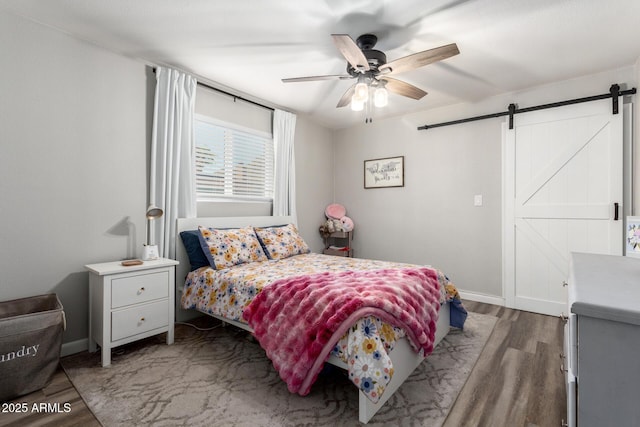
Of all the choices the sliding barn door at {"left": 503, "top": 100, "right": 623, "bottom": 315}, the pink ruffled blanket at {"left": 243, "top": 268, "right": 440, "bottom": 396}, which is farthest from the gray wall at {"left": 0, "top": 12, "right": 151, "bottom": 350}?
the sliding barn door at {"left": 503, "top": 100, "right": 623, "bottom": 315}

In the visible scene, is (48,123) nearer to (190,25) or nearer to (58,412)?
(190,25)

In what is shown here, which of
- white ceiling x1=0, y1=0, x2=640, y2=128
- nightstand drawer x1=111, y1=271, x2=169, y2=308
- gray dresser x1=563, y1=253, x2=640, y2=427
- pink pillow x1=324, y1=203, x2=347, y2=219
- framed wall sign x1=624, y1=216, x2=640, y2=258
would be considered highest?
white ceiling x1=0, y1=0, x2=640, y2=128

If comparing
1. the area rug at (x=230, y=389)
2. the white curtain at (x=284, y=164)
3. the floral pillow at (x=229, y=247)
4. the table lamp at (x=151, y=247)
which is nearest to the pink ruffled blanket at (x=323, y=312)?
the area rug at (x=230, y=389)

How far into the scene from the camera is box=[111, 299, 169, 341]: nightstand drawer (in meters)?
2.19

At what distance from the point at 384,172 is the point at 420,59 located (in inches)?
93.5

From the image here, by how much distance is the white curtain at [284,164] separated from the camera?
3928 millimetres

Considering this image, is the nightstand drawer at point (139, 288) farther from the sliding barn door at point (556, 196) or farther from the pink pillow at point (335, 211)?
the sliding barn door at point (556, 196)

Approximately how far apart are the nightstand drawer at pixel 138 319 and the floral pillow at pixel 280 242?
111cm

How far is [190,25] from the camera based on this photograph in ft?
7.25

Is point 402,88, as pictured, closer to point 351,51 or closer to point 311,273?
point 351,51

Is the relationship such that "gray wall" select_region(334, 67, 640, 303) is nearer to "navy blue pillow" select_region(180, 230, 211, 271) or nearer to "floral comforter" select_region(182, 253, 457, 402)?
"floral comforter" select_region(182, 253, 457, 402)

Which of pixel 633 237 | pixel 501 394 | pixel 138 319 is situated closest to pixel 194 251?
pixel 138 319

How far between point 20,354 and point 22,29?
219 cm

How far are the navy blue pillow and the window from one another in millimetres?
510
